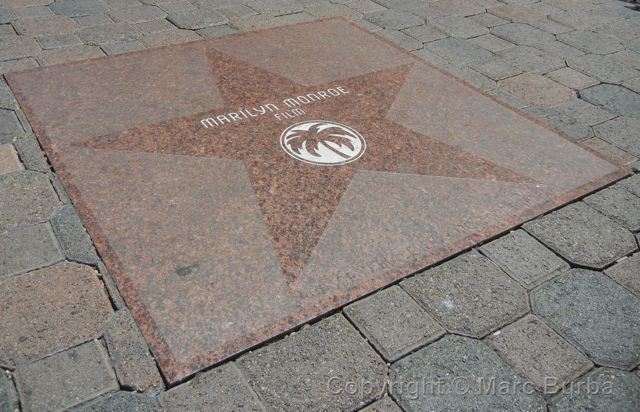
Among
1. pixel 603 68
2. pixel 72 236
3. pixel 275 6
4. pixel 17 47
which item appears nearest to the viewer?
pixel 72 236

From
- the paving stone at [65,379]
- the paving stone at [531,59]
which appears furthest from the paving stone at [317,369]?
the paving stone at [531,59]

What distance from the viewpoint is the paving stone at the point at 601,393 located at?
171cm

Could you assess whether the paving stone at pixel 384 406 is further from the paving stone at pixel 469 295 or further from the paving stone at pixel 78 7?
the paving stone at pixel 78 7

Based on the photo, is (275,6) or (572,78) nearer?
(572,78)

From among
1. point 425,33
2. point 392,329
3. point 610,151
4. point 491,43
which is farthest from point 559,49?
point 392,329

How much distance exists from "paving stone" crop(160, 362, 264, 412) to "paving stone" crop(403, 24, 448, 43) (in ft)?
9.85

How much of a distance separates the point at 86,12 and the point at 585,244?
3.63 meters

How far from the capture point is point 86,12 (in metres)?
4.09

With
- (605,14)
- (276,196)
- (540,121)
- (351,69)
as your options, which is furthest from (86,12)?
(605,14)

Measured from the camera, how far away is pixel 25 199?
2.34 metres

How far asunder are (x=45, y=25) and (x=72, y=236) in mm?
2333

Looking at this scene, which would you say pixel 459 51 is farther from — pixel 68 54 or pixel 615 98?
pixel 68 54

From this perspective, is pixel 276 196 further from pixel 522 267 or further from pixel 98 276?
pixel 522 267

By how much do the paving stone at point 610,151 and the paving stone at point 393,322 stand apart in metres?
1.56
